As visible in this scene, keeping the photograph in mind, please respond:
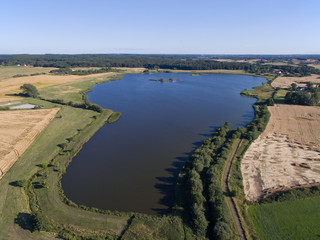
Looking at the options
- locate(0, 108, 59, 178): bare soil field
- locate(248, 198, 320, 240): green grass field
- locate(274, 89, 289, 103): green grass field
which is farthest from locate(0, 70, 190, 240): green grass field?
locate(274, 89, 289, 103): green grass field

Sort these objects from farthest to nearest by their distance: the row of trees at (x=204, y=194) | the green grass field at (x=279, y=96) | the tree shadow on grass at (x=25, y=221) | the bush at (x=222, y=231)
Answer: the green grass field at (x=279, y=96)
the tree shadow on grass at (x=25, y=221)
the row of trees at (x=204, y=194)
the bush at (x=222, y=231)

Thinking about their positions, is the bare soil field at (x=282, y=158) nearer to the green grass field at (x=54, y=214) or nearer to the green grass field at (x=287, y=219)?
the green grass field at (x=287, y=219)

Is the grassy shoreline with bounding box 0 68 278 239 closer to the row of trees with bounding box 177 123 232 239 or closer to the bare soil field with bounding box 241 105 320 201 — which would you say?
the row of trees with bounding box 177 123 232 239

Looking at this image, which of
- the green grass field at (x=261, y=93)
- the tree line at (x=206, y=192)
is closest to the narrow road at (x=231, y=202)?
the tree line at (x=206, y=192)

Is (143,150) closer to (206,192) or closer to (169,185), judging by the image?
→ (169,185)

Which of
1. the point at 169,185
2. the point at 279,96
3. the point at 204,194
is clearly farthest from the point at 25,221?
the point at 279,96

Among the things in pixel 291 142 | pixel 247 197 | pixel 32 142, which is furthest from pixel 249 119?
pixel 32 142

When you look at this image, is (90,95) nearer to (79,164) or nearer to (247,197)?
(79,164)
